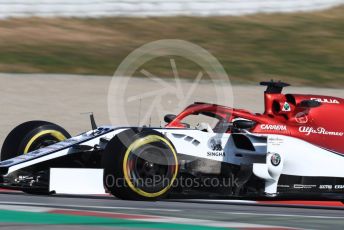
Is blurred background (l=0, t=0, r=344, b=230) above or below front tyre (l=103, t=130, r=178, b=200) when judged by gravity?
above

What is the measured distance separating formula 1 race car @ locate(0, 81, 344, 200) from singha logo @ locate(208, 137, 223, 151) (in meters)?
0.01

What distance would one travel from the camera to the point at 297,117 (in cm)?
977

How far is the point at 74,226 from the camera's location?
6.78 metres

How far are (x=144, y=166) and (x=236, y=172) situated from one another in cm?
115

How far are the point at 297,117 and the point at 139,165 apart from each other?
2012mm

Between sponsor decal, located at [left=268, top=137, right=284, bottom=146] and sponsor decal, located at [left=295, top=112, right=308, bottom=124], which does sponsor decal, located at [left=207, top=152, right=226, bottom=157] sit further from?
sponsor decal, located at [left=295, top=112, right=308, bottom=124]

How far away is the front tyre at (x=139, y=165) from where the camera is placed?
870 cm

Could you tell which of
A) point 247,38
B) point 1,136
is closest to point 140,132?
Answer: point 1,136

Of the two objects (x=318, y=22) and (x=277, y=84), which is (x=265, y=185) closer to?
(x=277, y=84)

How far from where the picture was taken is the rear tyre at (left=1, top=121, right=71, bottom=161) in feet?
32.8

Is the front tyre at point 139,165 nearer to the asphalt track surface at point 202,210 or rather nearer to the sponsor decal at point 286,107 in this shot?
the asphalt track surface at point 202,210

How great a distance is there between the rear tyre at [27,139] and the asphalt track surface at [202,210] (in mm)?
527

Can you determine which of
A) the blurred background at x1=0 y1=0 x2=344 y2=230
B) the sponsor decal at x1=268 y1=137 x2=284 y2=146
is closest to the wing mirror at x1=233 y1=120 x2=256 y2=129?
the sponsor decal at x1=268 y1=137 x2=284 y2=146

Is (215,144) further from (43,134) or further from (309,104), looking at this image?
(43,134)
